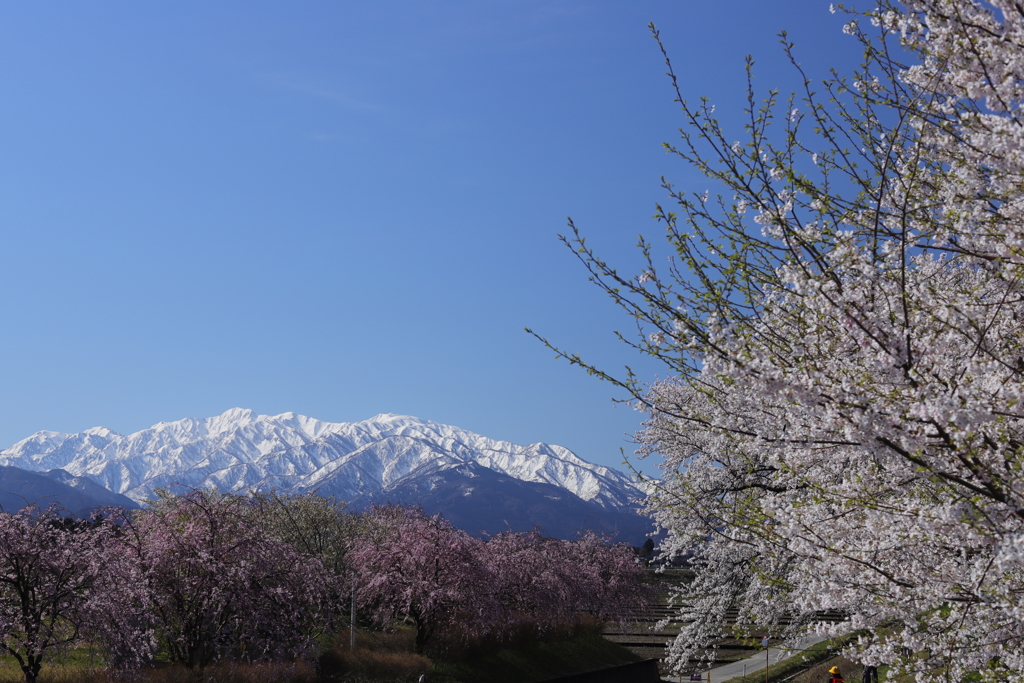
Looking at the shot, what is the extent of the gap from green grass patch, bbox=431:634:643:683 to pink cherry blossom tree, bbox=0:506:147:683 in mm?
13863

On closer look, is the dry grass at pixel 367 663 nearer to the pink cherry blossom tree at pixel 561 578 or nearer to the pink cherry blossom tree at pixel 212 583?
the pink cherry blossom tree at pixel 561 578

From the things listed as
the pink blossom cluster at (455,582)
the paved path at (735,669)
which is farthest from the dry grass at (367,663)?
the paved path at (735,669)

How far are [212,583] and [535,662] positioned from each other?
19.5 m

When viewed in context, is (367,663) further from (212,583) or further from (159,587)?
(159,587)

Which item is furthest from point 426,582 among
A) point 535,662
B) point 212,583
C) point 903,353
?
point 903,353

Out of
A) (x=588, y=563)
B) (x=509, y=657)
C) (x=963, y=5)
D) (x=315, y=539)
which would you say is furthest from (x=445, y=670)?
(x=963, y=5)

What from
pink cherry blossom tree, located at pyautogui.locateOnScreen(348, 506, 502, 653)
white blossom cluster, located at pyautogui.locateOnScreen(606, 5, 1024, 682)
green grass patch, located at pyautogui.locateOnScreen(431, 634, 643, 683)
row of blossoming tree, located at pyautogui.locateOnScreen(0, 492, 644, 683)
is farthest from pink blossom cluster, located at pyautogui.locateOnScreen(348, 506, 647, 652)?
white blossom cluster, located at pyautogui.locateOnScreen(606, 5, 1024, 682)

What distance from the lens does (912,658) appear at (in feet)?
22.0

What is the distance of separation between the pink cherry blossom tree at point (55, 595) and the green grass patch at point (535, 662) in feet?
45.5

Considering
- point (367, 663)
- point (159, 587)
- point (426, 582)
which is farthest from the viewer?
point (426, 582)

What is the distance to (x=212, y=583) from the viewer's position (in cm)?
1692

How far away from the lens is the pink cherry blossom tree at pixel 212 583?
16.8 meters

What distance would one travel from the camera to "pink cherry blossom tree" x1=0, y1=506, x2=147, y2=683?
14.7 metres

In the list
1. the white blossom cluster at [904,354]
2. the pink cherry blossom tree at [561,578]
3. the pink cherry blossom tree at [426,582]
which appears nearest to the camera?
the white blossom cluster at [904,354]
